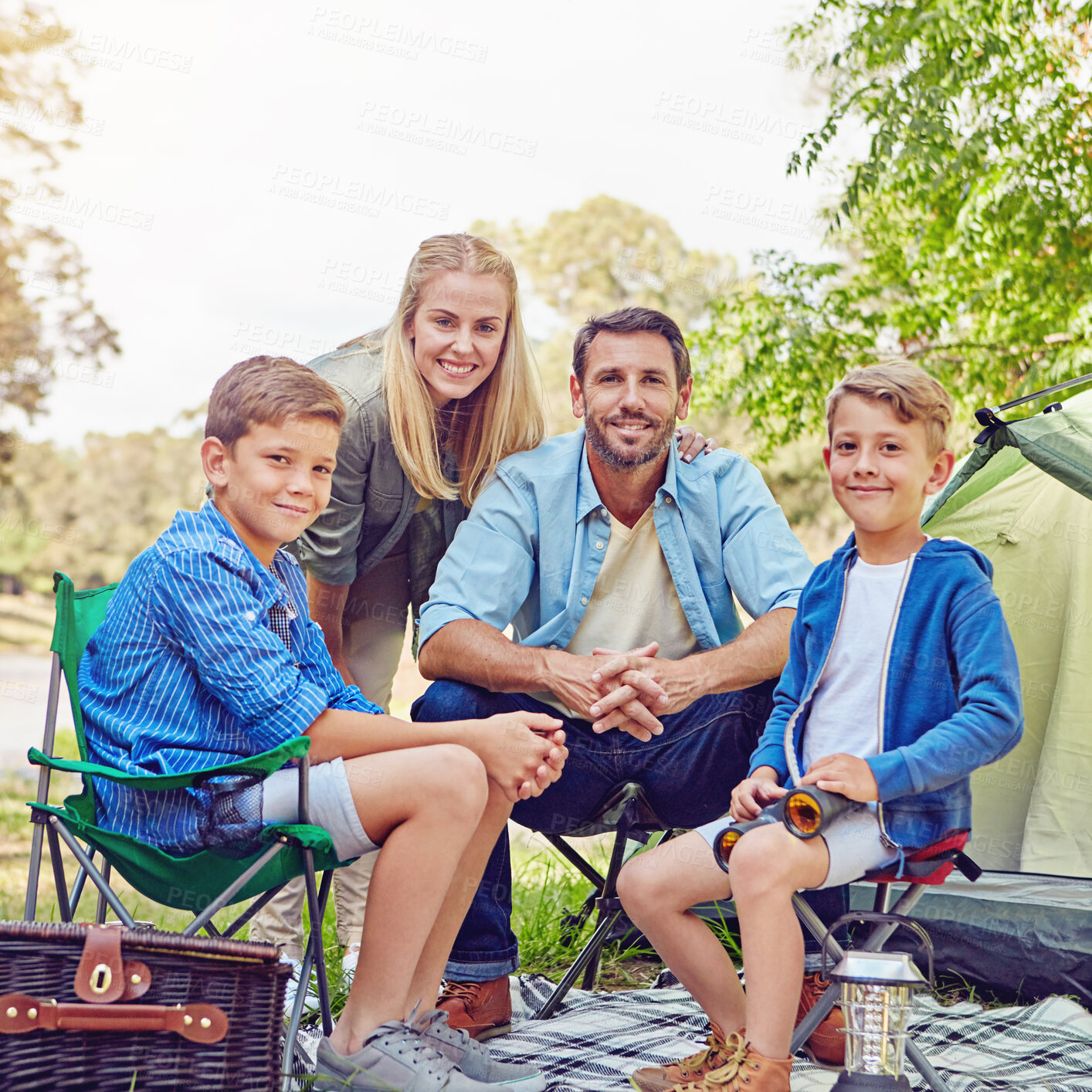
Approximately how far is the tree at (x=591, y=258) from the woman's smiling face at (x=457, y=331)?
1729 cm

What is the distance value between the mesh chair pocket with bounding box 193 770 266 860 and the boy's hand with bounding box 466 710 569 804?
0.39 m

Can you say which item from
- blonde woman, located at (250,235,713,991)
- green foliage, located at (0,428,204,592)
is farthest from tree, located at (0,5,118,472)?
blonde woman, located at (250,235,713,991)

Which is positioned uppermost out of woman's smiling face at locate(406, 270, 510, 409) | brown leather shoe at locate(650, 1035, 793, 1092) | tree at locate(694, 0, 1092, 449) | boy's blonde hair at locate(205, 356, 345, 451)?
tree at locate(694, 0, 1092, 449)

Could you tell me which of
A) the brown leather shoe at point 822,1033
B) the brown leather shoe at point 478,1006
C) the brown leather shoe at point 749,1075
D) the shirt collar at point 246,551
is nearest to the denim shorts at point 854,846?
the brown leather shoe at point 749,1075

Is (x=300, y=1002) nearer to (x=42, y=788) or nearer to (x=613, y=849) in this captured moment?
(x=42, y=788)

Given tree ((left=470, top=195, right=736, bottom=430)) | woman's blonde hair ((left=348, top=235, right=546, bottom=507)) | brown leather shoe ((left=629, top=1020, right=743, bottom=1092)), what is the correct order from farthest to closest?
1. tree ((left=470, top=195, right=736, bottom=430))
2. woman's blonde hair ((left=348, top=235, right=546, bottom=507))
3. brown leather shoe ((left=629, top=1020, right=743, bottom=1092))

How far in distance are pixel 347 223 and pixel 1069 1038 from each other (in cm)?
1405

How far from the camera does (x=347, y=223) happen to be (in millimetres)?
15016

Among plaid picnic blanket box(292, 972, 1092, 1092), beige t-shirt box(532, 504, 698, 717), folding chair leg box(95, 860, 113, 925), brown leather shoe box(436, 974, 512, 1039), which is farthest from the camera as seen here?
beige t-shirt box(532, 504, 698, 717)

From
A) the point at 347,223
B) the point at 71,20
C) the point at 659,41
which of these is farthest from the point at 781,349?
the point at 659,41

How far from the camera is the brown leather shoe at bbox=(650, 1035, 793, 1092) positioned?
71.3 inches

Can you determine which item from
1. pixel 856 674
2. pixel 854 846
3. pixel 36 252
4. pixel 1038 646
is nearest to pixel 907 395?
pixel 856 674

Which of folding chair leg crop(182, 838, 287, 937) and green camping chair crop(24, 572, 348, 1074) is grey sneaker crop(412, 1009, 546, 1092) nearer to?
green camping chair crop(24, 572, 348, 1074)

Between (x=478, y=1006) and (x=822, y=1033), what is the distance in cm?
70
